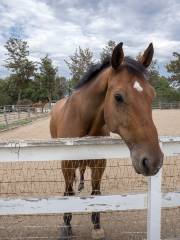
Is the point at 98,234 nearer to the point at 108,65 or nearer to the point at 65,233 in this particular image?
the point at 65,233

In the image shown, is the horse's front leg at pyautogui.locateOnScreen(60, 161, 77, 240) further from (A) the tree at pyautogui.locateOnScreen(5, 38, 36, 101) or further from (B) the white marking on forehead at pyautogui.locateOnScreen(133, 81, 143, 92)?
(A) the tree at pyautogui.locateOnScreen(5, 38, 36, 101)

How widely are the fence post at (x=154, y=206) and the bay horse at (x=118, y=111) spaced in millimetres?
655

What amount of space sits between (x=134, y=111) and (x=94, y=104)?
0.83 metres

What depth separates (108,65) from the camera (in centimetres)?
329

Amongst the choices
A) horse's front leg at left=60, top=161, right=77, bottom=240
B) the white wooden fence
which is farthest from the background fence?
the white wooden fence

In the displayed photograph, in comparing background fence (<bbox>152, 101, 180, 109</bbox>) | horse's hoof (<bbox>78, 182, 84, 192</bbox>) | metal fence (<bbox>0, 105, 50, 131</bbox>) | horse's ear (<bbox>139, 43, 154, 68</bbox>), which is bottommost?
horse's hoof (<bbox>78, 182, 84, 192</bbox>)

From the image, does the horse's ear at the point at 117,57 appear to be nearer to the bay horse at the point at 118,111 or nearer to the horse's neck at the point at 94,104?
the bay horse at the point at 118,111

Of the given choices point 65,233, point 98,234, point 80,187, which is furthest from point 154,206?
point 80,187

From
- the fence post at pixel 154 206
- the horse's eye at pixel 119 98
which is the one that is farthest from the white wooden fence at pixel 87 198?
the horse's eye at pixel 119 98

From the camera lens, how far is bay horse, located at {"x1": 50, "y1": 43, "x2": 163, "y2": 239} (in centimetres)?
245

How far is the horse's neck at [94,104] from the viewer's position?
314 cm

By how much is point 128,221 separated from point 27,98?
46.6 m

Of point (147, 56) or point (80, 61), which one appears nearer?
point (147, 56)

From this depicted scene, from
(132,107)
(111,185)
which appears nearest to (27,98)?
(111,185)
